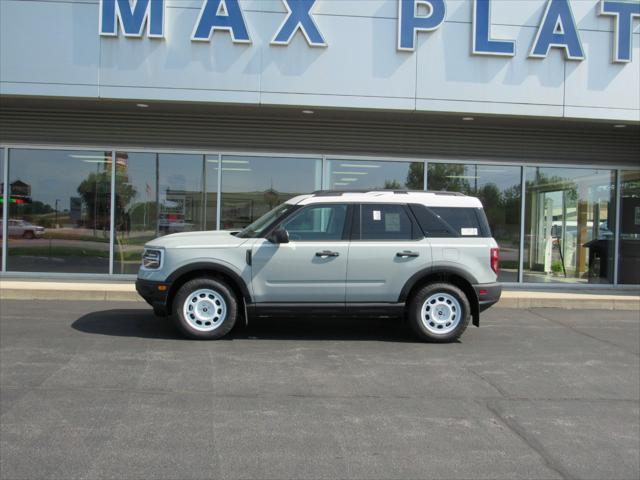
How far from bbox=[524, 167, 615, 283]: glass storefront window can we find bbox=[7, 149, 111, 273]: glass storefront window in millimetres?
9736

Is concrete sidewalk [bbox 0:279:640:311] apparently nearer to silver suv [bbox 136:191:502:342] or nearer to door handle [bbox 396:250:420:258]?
silver suv [bbox 136:191:502:342]

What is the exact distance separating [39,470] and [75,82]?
8915 mm

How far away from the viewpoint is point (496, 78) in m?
11.1

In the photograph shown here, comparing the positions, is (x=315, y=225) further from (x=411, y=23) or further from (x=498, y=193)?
(x=498, y=193)

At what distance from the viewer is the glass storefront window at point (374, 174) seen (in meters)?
12.9

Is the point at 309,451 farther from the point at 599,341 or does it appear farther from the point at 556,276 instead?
the point at 556,276

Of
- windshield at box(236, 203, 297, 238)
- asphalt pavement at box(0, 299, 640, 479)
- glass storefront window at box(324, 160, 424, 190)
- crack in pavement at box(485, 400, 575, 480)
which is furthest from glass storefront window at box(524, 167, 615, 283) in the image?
crack in pavement at box(485, 400, 575, 480)

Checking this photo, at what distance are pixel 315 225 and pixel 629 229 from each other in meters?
9.59

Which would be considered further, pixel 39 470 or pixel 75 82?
pixel 75 82

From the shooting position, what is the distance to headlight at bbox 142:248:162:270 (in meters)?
7.25

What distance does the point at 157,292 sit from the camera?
719 centimetres

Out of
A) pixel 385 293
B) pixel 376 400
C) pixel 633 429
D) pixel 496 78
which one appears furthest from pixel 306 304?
pixel 496 78

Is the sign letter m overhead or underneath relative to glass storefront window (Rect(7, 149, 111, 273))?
overhead

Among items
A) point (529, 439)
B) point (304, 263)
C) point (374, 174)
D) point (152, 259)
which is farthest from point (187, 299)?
point (374, 174)
